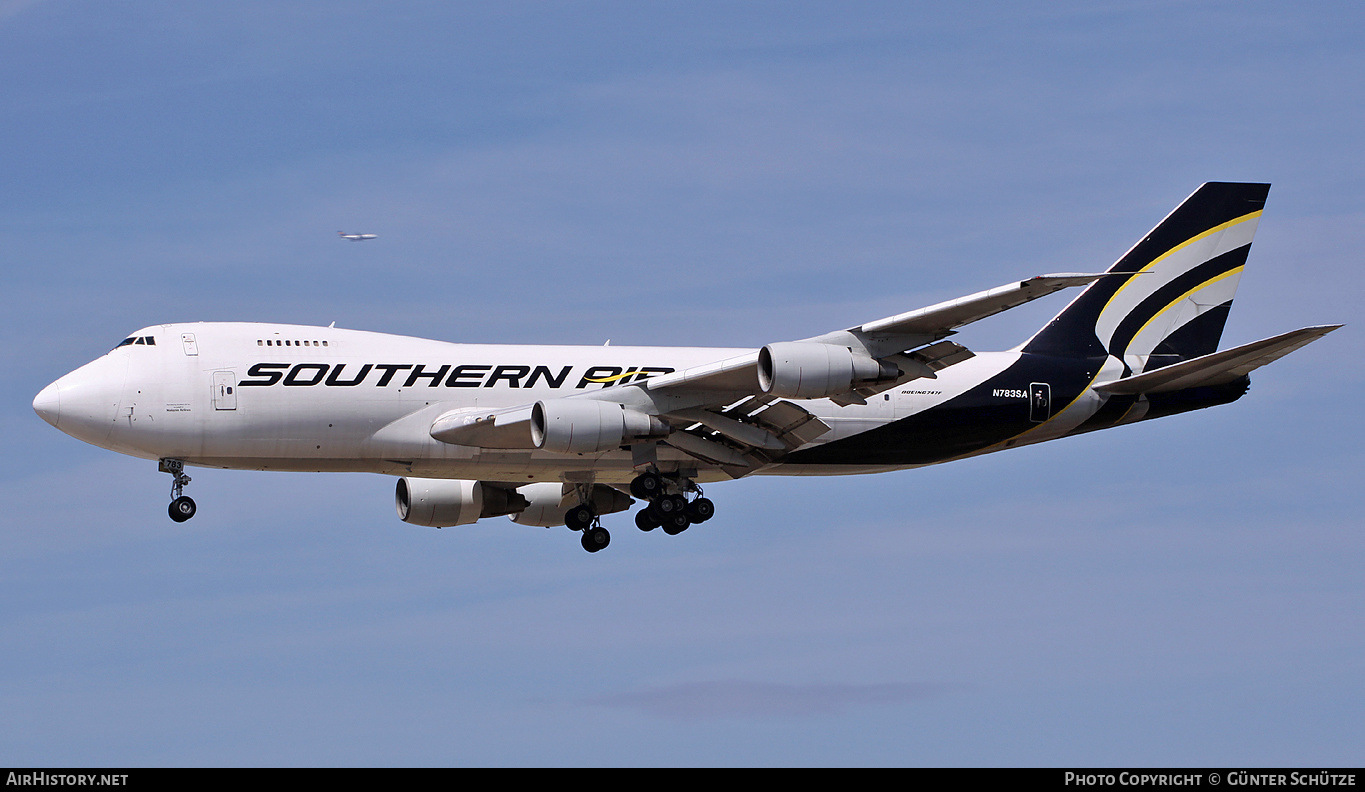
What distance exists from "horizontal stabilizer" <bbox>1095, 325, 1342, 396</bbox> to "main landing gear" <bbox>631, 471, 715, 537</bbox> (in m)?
11.5

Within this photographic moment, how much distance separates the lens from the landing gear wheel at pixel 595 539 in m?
45.7

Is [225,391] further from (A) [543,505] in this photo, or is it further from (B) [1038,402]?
(B) [1038,402]

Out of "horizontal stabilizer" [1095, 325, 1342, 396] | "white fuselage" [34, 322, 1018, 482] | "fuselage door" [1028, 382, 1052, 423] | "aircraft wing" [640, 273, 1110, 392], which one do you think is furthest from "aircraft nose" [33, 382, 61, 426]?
"horizontal stabilizer" [1095, 325, 1342, 396]

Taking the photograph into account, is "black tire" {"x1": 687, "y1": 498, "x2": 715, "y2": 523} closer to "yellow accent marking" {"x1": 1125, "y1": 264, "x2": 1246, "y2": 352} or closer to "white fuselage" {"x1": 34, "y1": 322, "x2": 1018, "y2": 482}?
"white fuselage" {"x1": 34, "y1": 322, "x2": 1018, "y2": 482}

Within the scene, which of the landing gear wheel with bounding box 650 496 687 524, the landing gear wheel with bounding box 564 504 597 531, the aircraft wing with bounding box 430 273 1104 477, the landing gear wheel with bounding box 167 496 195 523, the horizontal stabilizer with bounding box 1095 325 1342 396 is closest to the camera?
the aircraft wing with bounding box 430 273 1104 477

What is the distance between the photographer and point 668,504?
42625 millimetres

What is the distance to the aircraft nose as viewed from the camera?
40.0 m

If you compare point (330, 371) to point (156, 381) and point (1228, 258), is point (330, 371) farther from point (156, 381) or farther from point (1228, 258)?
point (1228, 258)

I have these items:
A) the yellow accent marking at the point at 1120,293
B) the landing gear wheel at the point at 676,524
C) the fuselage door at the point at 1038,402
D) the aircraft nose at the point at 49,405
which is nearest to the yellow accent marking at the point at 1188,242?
the yellow accent marking at the point at 1120,293

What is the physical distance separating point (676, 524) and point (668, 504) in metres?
0.60

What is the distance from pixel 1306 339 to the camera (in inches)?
1468

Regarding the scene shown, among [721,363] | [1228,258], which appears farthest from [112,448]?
[1228,258]
